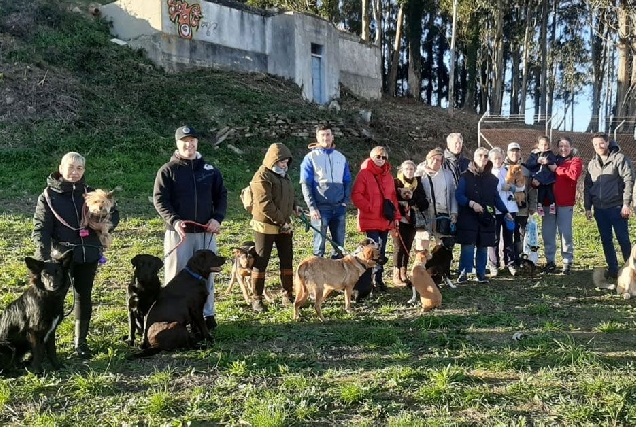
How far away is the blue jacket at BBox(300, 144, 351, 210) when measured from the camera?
668 cm

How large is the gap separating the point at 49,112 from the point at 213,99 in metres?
5.12

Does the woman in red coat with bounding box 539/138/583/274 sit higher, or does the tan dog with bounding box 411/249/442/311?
the woman in red coat with bounding box 539/138/583/274

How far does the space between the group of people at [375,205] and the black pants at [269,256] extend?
0.01 m

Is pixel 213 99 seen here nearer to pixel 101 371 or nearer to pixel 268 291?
pixel 268 291

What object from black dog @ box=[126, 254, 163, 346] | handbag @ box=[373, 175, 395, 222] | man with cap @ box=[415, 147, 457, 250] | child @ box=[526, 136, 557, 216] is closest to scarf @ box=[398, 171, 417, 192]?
man with cap @ box=[415, 147, 457, 250]

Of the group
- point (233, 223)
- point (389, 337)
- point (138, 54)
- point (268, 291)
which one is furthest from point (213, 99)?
point (389, 337)

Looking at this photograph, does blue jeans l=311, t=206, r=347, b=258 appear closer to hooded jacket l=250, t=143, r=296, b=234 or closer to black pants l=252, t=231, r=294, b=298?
black pants l=252, t=231, r=294, b=298

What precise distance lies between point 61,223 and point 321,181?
3.07m

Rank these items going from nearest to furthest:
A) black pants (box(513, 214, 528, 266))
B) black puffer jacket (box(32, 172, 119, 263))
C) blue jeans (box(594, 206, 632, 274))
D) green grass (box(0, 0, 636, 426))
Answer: green grass (box(0, 0, 636, 426)) → black puffer jacket (box(32, 172, 119, 263)) → blue jeans (box(594, 206, 632, 274)) → black pants (box(513, 214, 528, 266))

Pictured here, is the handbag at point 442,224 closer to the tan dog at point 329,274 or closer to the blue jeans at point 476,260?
the blue jeans at point 476,260

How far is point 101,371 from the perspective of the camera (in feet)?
14.5

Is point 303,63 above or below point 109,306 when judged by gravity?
above

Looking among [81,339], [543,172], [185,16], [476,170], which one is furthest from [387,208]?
[185,16]

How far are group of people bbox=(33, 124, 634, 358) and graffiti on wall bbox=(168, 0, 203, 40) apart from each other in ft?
46.3
